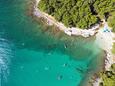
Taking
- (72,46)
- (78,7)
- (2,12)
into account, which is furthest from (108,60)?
(2,12)

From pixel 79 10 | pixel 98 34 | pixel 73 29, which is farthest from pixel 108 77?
pixel 79 10

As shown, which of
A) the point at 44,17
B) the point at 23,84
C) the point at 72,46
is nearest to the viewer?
the point at 23,84

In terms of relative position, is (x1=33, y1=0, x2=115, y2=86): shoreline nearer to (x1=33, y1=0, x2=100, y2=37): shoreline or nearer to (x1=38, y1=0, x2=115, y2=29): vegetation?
(x1=33, y1=0, x2=100, y2=37): shoreline

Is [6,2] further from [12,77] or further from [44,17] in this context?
[12,77]

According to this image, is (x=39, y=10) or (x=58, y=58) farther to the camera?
(x=39, y=10)

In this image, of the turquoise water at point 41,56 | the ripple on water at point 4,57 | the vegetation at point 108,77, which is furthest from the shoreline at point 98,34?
the ripple on water at point 4,57

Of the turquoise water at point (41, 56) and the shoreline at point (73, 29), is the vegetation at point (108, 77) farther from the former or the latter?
the shoreline at point (73, 29)
